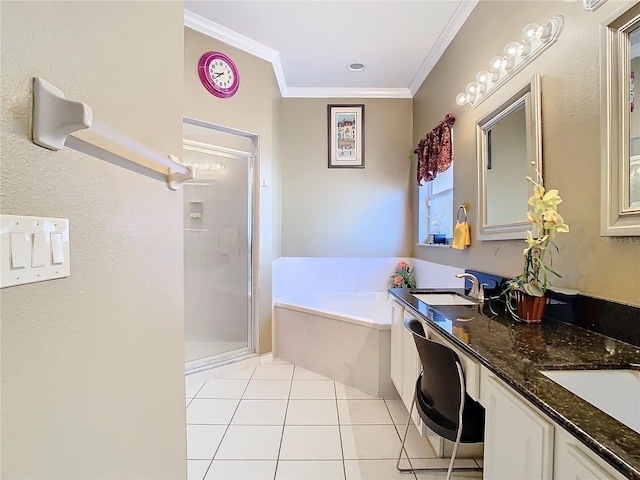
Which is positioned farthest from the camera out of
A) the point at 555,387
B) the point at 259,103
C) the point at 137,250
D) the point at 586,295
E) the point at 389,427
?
the point at 259,103

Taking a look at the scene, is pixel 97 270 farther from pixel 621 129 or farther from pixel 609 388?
pixel 621 129

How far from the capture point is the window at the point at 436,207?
2.78m

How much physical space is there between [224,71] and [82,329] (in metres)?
2.57

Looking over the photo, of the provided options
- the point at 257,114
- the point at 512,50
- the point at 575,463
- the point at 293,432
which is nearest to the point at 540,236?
the point at 575,463

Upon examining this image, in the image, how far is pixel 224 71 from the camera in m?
2.68

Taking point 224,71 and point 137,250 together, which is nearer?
point 137,250

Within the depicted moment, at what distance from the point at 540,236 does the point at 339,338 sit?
1.74 meters

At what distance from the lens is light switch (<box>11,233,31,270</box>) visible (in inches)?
20.1

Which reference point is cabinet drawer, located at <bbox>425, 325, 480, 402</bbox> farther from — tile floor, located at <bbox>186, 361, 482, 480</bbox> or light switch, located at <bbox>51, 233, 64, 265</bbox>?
light switch, located at <bbox>51, 233, 64, 265</bbox>

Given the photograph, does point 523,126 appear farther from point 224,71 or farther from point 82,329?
point 224,71

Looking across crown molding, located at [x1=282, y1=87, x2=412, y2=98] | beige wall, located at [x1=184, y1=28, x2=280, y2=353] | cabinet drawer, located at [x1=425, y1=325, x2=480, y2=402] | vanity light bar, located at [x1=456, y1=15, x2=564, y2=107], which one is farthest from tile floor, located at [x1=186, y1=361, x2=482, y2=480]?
crown molding, located at [x1=282, y1=87, x2=412, y2=98]

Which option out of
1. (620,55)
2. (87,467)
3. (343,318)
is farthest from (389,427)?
(620,55)

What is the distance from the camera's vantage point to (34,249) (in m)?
0.55

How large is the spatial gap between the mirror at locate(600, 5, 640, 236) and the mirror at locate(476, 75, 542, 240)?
390 millimetres
